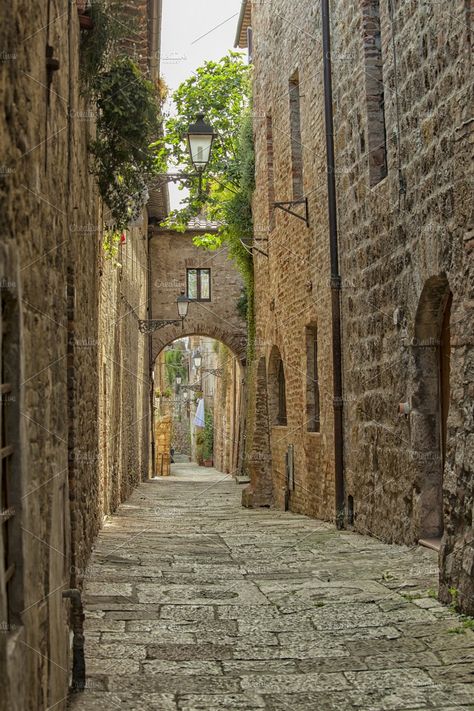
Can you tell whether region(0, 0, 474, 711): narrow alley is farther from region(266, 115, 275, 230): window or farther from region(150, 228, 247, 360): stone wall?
region(150, 228, 247, 360): stone wall

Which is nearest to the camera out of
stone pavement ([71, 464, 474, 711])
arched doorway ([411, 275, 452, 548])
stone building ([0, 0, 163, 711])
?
stone building ([0, 0, 163, 711])

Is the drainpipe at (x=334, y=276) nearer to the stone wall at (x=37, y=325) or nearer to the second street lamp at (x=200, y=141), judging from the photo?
the second street lamp at (x=200, y=141)

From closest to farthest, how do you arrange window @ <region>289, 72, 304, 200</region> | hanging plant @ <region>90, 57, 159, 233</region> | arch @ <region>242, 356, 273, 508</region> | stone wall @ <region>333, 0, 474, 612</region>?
stone wall @ <region>333, 0, 474, 612</region>
hanging plant @ <region>90, 57, 159, 233</region>
window @ <region>289, 72, 304, 200</region>
arch @ <region>242, 356, 273, 508</region>

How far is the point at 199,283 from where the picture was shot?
24281mm


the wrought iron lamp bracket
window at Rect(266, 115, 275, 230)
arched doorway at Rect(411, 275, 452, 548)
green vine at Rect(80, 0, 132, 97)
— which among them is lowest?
arched doorway at Rect(411, 275, 452, 548)

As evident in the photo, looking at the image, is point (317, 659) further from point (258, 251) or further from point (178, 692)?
point (258, 251)

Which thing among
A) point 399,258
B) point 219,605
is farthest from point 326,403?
point 219,605

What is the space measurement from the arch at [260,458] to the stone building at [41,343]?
7.16 meters

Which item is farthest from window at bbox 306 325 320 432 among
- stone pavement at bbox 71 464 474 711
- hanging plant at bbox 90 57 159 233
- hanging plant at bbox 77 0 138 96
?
hanging plant at bbox 77 0 138 96

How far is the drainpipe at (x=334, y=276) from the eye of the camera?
10102 millimetres

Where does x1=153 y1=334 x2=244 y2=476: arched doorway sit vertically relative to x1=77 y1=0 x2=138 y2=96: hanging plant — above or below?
below

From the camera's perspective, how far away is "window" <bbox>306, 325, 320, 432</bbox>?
11.9 meters

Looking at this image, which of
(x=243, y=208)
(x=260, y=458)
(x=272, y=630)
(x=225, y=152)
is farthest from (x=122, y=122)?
(x=225, y=152)

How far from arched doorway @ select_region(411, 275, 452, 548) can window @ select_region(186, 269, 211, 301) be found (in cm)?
1694
